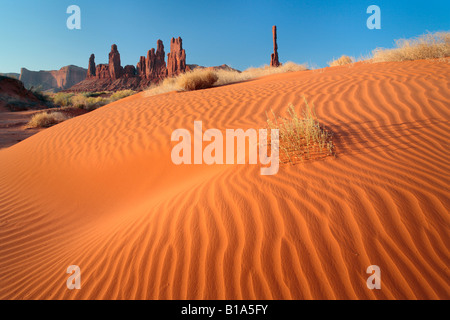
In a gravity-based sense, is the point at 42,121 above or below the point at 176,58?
below

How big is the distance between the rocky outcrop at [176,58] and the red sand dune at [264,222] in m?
60.2

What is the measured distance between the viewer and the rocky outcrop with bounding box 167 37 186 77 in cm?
6072

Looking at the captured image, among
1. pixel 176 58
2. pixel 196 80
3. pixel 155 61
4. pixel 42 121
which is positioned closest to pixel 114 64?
pixel 155 61

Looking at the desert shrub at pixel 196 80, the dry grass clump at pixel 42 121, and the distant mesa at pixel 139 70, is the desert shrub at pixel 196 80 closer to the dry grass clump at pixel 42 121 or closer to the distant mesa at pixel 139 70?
the dry grass clump at pixel 42 121

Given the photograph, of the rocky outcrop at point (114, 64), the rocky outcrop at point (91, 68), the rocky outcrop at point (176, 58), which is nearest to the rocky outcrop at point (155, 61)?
the rocky outcrop at point (176, 58)

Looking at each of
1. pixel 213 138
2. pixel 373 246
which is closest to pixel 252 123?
pixel 213 138

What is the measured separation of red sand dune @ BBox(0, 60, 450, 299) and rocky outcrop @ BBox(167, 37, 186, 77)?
6024 cm

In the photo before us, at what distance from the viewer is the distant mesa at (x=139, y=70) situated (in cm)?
6203

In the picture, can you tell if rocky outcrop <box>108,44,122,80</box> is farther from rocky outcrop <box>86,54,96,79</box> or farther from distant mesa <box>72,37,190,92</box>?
rocky outcrop <box>86,54,96,79</box>

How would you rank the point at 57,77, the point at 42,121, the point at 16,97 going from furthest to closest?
the point at 57,77 → the point at 16,97 → the point at 42,121

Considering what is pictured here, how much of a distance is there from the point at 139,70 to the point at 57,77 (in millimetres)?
63379

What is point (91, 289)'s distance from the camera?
2.21 meters

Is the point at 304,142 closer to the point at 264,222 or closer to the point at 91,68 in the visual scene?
the point at 264,222

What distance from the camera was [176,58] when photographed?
6175cm
